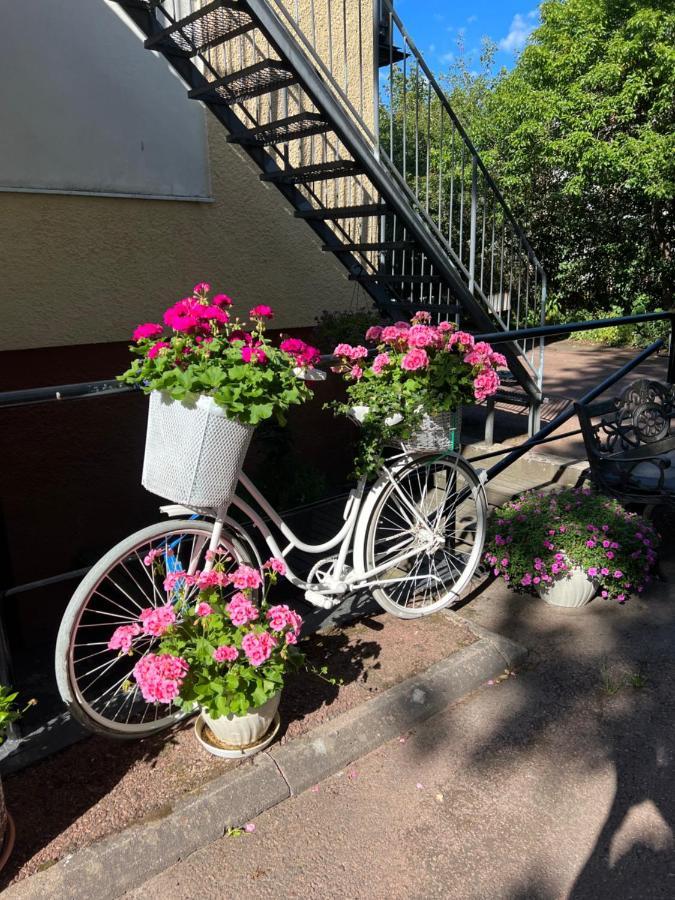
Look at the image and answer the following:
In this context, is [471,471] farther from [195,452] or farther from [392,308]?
[392,308]

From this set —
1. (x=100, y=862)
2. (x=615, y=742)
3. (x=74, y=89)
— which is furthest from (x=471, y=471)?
(x=74, y=89)

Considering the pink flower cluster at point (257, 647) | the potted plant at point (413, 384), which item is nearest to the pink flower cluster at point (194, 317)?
the potted plant at point (413, 384)

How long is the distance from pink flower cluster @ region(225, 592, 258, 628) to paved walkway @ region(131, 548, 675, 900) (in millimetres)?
662

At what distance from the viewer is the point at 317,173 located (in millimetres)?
4688

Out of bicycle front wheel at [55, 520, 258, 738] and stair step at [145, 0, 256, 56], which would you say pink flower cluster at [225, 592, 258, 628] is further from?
stair step at [145, 0, 256, 56]

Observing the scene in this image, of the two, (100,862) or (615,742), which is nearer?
(100,862)

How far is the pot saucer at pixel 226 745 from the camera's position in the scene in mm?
2359

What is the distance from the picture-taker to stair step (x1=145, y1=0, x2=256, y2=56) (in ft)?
12.7

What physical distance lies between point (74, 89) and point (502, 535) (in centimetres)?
379

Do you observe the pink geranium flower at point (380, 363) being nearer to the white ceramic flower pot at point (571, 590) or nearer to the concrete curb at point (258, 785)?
the concrete curb at point (258, 785)

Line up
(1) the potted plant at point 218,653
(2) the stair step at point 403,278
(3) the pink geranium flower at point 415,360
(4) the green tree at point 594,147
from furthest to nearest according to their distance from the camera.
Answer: (4) the green tree at point 594,147 → (2) the stair step at point 403,278 → (3) the pink geranium flower at point 415,360 → (1) the potted plant at point 218,653

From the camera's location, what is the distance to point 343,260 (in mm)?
5398

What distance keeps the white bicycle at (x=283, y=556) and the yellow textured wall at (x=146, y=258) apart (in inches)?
73.8

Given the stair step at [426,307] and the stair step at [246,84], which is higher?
the stair step at [246,84]
